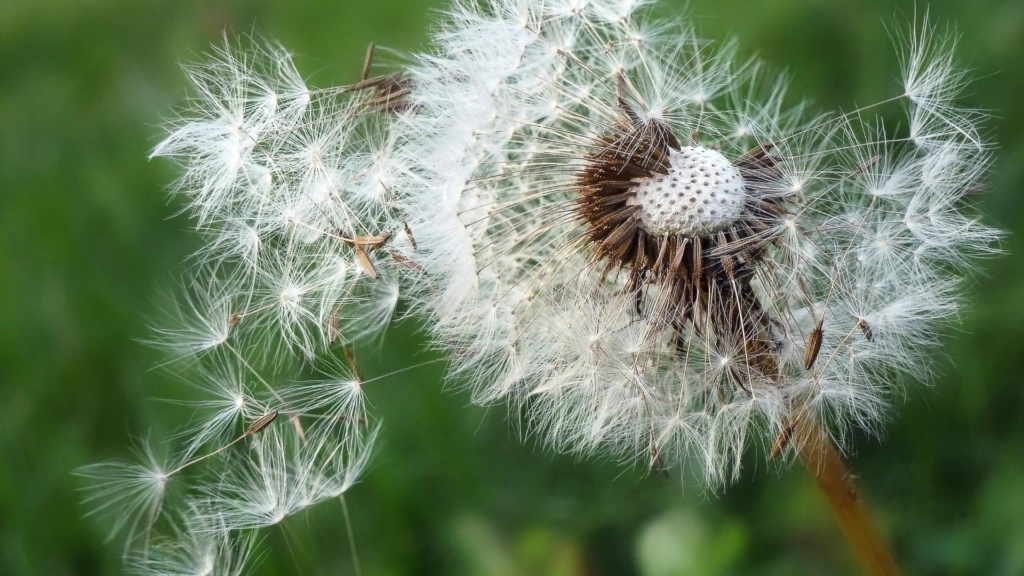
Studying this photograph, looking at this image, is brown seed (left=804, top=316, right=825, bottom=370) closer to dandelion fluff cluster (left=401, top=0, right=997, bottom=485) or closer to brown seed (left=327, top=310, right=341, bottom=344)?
dandelion fluff cluster (left=401, top=0, right=997, bottom=485)

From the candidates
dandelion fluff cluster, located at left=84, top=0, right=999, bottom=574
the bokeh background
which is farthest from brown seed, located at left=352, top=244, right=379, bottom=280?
the bokeh background

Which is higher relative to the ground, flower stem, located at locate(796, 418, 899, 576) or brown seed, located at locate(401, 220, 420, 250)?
brown seed, located at locate(401, 220, 420, 250)

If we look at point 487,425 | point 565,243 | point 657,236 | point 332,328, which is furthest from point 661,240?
point 487,425

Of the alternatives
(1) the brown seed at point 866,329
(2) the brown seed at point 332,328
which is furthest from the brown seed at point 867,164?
(2) the brown seed at point 332,328

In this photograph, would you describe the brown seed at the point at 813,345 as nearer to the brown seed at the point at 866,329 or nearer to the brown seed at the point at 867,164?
the brown seed at the point at 866,329

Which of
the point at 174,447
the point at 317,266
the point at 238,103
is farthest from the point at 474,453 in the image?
the point at 238,103

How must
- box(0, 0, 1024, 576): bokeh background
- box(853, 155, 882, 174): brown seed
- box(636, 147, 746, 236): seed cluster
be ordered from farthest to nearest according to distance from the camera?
box(0, 0, 1024, 576): bokeh background < box(853, 155, 882, 174): brown seed < box(636, 147, 746, 236): seed cluster

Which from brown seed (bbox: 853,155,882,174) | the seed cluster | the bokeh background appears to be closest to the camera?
the seed cluster
